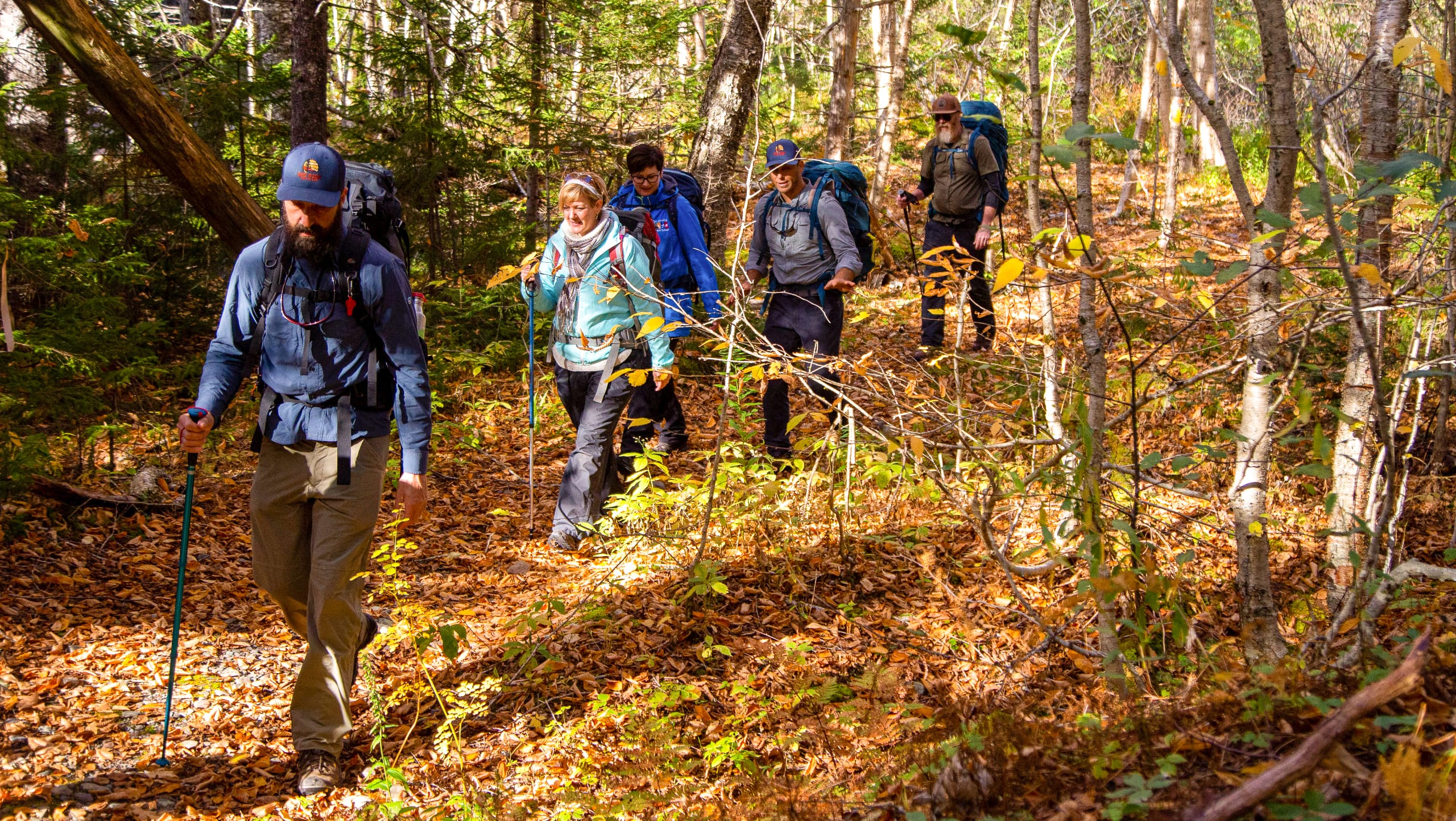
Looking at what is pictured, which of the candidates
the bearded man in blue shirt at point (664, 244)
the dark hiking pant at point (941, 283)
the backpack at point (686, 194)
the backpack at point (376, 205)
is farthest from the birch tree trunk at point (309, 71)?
the dark hiking pant at point (941, 283)

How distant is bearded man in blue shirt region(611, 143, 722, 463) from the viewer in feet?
22.6

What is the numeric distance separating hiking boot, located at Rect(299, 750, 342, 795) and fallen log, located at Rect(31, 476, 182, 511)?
11.4 ft

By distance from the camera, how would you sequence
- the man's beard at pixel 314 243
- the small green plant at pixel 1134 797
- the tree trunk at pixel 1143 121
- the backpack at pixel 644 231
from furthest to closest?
the tree trunk at pixel 1143 121 < the backpack at pixel 644 231 < the man's beard at pixel 314 243 < the small green plant at pixel 1134 797

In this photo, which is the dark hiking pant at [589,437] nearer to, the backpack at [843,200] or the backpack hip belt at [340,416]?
the backpack at [843,200]

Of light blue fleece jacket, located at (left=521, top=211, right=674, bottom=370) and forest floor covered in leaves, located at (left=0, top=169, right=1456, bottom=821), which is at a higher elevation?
light blue fleece jacket, located at (left=521, top=211, right=674, bottom=370)

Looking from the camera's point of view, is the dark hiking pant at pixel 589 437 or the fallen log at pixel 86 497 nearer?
the dark hiking pant at pixel 589 437

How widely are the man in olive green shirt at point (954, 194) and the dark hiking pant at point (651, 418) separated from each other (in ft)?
7.45

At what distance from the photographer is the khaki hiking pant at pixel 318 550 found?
3924 mm

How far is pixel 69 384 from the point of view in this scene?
682cm

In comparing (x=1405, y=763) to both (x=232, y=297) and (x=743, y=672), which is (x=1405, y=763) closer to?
(x=743, y=672)

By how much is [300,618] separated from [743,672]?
2.01 m

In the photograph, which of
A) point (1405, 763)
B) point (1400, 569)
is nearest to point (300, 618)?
point (1405, 763)

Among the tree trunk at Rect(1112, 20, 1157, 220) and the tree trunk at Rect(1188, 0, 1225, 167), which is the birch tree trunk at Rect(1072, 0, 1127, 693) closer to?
the tree trunk at Rect(1188, 0, 1225, 167)

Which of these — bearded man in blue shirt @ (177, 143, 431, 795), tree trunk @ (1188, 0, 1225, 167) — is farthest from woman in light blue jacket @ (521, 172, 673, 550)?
tree trunk @ (1188, 0, 1225, 167)
